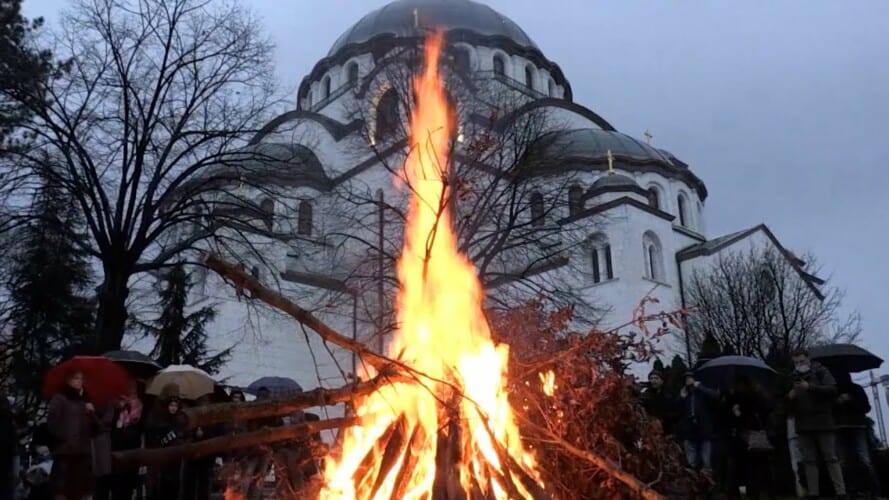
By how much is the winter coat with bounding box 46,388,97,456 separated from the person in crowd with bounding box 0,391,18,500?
33 cm

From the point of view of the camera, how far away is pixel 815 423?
28.3 feet

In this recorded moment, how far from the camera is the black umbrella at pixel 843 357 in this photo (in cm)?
1105

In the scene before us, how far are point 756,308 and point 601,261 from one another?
688 cm

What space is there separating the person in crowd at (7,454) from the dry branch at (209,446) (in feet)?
8.08

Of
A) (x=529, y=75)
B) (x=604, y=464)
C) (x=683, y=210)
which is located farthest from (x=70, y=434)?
(x=683, y=210)

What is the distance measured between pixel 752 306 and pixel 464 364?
2609 cm

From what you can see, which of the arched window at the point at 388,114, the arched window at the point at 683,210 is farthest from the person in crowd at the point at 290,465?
the arched window at the point at 683,210

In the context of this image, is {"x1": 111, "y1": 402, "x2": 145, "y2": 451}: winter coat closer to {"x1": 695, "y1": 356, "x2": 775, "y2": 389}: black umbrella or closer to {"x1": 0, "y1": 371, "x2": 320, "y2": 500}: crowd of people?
{"x1": 0, "y1": 371, "x2": 320, "y2": 500}: crowd of people

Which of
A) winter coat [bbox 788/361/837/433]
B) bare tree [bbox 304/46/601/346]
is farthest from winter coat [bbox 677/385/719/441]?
bare tree [bbox 304/46/601/346]

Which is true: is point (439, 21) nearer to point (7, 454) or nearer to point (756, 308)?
→ point (756, 308)

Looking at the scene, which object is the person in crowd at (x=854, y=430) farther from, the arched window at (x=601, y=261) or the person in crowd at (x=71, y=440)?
the arched window at (x=601, y=261)

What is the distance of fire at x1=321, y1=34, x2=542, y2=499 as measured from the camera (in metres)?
5.38

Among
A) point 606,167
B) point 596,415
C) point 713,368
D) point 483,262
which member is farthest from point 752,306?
point 596,415

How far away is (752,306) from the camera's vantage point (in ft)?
96.7
